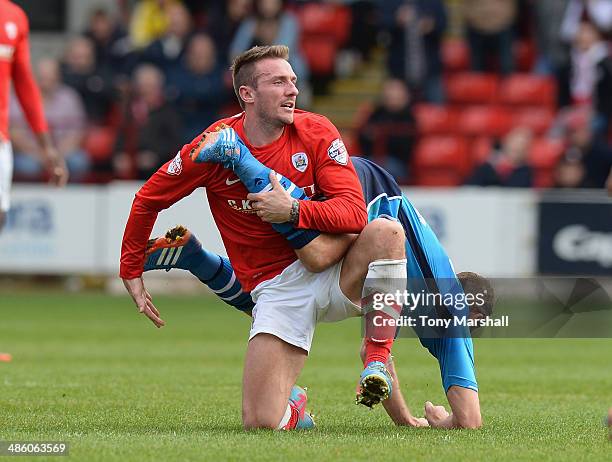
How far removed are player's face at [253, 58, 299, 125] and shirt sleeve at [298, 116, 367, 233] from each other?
0.19m

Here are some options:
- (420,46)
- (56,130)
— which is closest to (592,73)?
(420,46)

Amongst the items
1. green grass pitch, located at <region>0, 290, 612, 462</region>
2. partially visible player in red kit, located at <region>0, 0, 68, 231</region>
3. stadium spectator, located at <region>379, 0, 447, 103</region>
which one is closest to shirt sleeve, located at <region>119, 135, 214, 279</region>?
green grass pitch, located at <region>0, 290, 612, 462</region>

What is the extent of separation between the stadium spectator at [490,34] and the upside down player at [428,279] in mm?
12754

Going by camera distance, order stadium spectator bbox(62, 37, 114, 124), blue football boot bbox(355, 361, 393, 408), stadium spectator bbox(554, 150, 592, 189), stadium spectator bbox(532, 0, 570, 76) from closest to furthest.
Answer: blue football boot bbox(355, 361, 393, 408) → stadium spectator bbox(554, 150, 592, 189) → stadium spectator bbox(62, 37, 114, 124) → stadium spectator bbox(532, 0, 570, 76)

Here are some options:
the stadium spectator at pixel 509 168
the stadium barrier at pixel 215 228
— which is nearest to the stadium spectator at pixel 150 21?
the stadium barrier at pixel 215 228

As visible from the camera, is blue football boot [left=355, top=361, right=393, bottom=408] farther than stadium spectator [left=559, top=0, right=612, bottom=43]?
No

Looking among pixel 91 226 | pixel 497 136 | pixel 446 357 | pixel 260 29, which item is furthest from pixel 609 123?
pixel 446 357

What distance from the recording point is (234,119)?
7680 mm

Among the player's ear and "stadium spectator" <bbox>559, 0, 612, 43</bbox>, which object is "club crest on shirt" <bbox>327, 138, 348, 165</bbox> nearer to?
the player's ear

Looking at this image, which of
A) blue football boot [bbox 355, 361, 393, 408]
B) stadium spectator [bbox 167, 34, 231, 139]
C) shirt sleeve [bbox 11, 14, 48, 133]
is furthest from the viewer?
stadium spectator [bbox 167, 34, 231, 139]

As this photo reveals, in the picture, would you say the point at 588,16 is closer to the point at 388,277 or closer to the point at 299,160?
the point at 299,160

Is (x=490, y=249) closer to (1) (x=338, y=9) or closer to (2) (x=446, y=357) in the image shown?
(1) (x=338, y=9)

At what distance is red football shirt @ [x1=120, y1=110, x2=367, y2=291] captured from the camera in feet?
23.6

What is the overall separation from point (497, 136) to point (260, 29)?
3.55 metres
